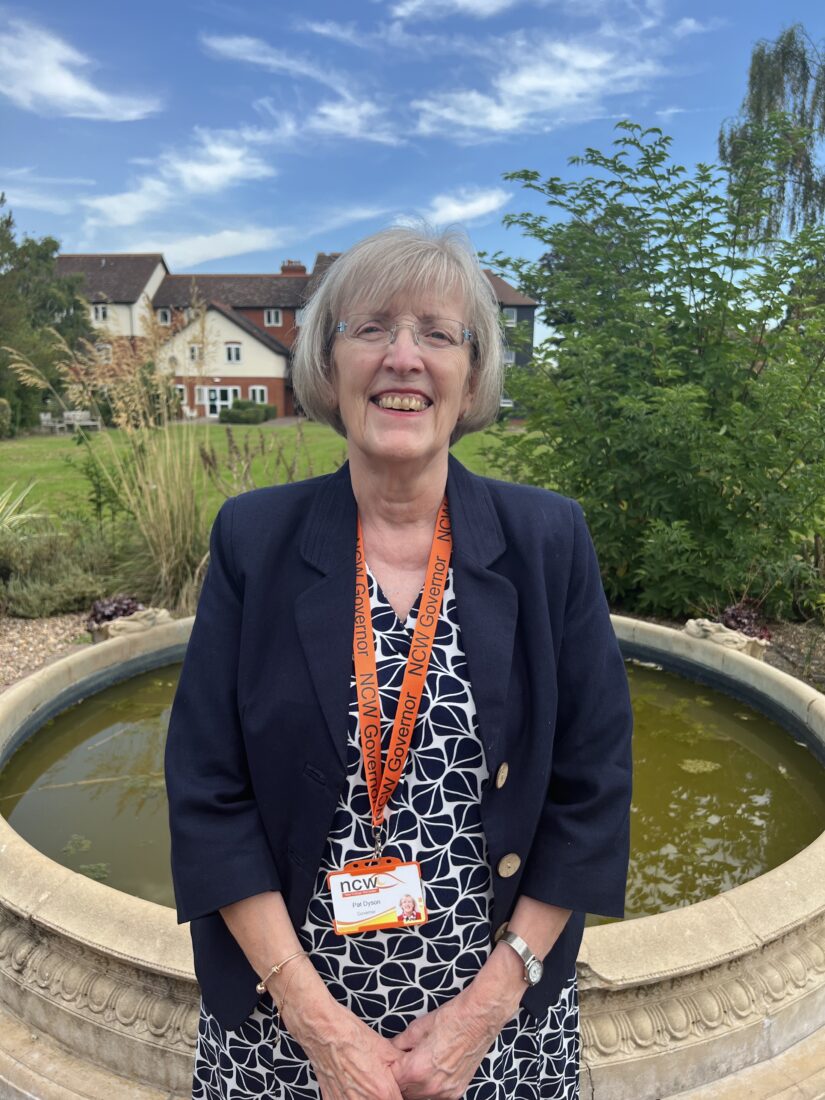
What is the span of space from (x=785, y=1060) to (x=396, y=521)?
1934mm

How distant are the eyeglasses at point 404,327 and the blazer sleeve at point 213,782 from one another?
45 centimetres

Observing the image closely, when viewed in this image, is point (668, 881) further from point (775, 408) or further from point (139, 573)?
point (139, 573)

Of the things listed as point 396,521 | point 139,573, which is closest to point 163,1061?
point 396,521

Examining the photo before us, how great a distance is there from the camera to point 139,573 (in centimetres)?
589

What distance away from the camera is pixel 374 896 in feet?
4.06

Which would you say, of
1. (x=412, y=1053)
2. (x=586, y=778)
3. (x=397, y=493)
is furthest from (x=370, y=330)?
(x=412, y=1053)

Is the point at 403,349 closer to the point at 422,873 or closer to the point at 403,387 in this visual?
the point at 403,387

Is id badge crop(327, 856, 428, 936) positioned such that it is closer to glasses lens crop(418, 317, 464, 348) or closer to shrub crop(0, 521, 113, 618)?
glasses lens crop(418, 317, 464, 348)

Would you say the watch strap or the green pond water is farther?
the green pond water

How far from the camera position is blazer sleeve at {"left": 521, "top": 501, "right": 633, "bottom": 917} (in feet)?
4.20

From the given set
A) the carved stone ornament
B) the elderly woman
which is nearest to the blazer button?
the elderly woman

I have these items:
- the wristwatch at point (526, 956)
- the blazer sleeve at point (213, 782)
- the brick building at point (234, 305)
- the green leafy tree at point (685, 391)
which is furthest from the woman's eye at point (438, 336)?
the brick building at point (234, 305)

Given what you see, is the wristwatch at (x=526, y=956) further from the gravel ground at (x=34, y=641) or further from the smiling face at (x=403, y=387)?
the gravel ground at (x=34, y=641)

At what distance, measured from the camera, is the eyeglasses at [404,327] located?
130cm
